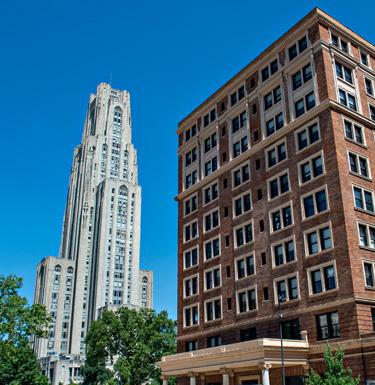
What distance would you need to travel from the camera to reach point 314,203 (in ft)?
154

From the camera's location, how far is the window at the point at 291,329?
4531cm

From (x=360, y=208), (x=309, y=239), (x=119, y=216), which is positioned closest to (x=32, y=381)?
(x=309, y=239)

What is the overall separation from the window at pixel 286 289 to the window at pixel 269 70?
76.9 ft

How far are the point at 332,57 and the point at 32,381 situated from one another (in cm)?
5504

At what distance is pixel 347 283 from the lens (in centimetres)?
4144

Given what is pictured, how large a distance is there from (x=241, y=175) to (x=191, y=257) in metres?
12.7

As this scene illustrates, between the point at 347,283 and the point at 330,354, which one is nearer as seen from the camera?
the point at 330,354

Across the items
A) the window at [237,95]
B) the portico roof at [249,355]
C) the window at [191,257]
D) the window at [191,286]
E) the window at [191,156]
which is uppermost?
the window at [237,95]

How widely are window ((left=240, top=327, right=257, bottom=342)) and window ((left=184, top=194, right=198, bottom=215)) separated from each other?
1842 centimetres

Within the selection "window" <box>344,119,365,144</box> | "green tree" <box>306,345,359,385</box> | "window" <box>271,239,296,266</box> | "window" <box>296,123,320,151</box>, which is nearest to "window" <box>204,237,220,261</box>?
"window" <box>271,239,296,266</box>

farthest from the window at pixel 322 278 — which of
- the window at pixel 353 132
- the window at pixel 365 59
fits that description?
the window at pixel 365 59

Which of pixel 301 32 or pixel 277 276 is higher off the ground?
pixel 301 32

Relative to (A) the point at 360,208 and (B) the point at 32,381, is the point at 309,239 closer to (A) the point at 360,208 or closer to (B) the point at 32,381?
(A) the point at 360,208

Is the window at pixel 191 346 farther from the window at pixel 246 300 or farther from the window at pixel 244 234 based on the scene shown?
the window at pixel 244 234
